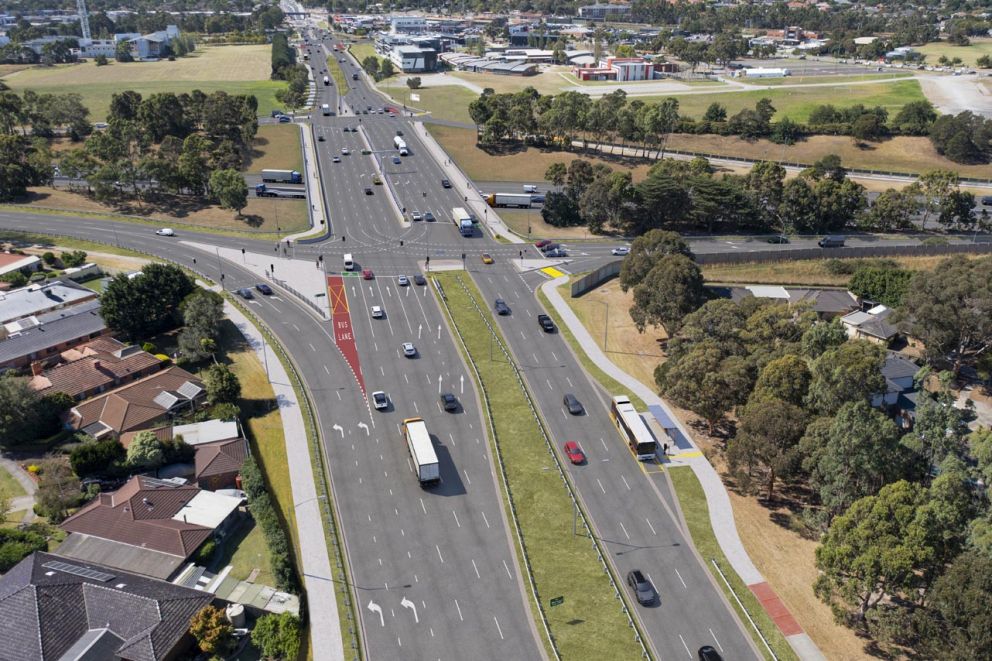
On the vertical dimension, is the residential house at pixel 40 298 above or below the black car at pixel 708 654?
above

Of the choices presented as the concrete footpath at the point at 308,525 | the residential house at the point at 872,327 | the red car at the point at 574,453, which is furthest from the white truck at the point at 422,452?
the residential house at the point at 872,327

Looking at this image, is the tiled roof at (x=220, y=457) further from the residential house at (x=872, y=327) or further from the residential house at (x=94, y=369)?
the residential house at (x=872, y=327)

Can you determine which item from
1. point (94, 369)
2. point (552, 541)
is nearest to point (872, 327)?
point (552, 541)

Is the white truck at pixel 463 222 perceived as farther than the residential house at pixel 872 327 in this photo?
Yes

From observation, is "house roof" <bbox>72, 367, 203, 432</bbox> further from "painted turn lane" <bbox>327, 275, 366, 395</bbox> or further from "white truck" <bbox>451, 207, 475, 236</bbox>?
"white truck" <bbox>451, 207, 475, 236</bbox>

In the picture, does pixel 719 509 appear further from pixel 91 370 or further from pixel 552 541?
pixel 91 370

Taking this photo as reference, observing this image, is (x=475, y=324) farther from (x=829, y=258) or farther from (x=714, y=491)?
(x=829, y=258)
